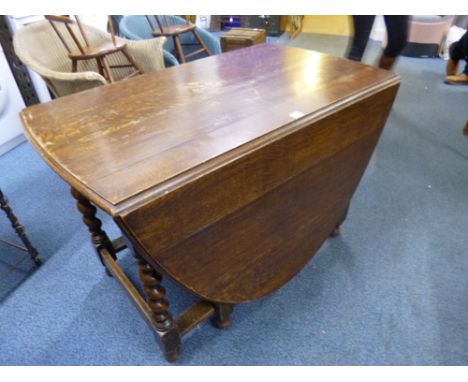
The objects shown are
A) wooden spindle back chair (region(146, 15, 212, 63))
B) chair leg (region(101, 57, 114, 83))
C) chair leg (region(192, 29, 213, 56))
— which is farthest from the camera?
chair leg (region(192, 29, 213, 56))

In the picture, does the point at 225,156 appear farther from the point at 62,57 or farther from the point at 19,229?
the point at 62,57

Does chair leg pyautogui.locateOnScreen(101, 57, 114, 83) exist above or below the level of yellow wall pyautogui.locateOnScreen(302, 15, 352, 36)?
above

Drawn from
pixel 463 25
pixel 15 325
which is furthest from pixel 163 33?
pixel 463 25

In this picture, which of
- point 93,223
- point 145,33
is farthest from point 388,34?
point 145,33

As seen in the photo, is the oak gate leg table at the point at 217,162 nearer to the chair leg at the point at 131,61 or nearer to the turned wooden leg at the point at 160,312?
the turned wooden leg at the point at 160,312

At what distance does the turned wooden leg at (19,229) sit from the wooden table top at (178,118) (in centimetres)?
44

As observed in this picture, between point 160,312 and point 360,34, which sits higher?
point 360,34

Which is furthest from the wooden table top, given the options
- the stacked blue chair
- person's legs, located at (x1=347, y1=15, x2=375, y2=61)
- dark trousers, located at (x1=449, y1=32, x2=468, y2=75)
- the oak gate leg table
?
dark trousers, located at (x1=449, y1=32, x2=468, y2=75)

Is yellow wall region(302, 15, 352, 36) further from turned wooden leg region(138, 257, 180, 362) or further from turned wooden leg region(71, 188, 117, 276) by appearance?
turned wooden leg region(138, 257, 180, 362)

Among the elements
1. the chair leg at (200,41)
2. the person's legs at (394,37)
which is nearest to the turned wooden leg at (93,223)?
the person's legs at (394,37)

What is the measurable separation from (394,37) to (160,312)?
1.63 meters

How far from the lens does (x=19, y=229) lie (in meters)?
1.13

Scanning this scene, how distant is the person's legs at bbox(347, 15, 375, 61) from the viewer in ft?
5.35

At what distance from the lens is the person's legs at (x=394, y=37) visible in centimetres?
146
